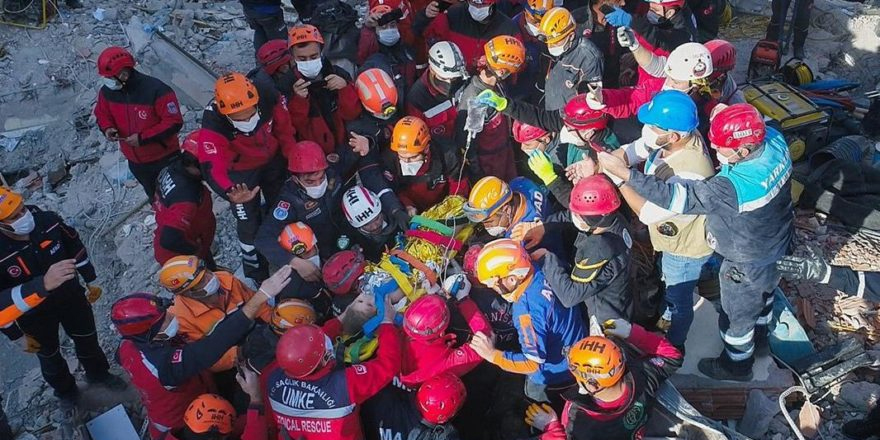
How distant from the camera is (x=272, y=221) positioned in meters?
5.94

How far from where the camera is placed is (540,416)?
465cm

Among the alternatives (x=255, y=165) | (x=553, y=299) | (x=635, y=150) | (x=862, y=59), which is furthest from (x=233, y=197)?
(x=862, y=59)

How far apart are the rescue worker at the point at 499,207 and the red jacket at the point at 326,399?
5.19 ft

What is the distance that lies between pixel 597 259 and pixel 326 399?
6.96 ft

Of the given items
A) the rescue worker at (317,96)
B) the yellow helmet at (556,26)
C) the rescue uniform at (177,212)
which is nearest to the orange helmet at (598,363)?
the yellow helmet at (556,26)

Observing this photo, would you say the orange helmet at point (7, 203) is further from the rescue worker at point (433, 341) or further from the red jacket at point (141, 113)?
the rescue worker at point (433, 341)

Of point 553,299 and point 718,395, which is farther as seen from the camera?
point 718,395

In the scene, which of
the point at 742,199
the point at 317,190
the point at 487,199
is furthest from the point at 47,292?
the point at 742,199

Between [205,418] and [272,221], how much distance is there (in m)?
1.97

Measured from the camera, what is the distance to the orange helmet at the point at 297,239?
5.61 meters

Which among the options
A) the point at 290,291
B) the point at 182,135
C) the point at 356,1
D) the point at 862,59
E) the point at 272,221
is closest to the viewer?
the point at 290,291

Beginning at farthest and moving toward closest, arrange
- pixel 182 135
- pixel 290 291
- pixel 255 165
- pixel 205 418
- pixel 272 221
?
1. pixel 182 135
2. pixel 255 165
3. pixel 272 221
4. pixel 290 291
5. pixel 205 418

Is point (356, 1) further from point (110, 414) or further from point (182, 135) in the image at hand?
point (110, 414)

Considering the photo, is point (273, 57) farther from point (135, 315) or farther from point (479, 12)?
point (135, 315)
